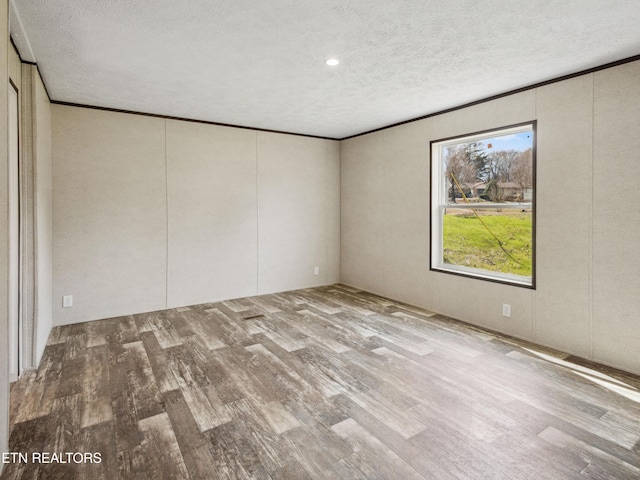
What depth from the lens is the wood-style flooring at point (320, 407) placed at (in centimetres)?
180

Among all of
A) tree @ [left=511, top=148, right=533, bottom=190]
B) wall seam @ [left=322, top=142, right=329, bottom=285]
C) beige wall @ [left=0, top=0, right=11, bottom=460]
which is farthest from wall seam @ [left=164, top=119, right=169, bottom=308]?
tree @ [left=511, top=148, right=533, bottom=190]

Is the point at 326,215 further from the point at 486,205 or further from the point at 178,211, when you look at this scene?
the point at 486,205

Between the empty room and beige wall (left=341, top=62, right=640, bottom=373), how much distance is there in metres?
0.02

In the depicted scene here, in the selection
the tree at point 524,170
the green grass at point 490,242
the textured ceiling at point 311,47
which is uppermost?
the textured ceiling at point 311,47

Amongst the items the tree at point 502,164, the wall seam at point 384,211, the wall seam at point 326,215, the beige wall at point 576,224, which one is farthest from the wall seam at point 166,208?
the tree at point 502,164

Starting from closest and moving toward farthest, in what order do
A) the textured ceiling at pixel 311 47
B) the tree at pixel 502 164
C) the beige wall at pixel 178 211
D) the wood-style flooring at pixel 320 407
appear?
the wood-style flooring at pixel 320 407, the textured ceiling at pixel 311 47, the tree at pixel 502 164, the beige wall at pixel 178 211

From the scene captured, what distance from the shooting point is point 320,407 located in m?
2.33

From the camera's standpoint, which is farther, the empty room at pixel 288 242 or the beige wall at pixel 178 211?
the beige wall at pixel 178 211

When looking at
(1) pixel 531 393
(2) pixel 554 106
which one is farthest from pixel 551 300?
(2) pixel 554 106

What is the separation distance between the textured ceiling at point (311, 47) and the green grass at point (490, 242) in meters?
1.36

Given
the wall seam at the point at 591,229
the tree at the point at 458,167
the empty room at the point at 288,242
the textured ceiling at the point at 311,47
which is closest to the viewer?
the empty room at the point at 288,242

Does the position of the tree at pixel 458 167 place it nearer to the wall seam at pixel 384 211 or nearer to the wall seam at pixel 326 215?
the wall seam at pixel 384 211

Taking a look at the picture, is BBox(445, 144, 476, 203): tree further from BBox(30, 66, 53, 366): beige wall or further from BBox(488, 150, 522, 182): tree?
BBox(30, 66, 53, 366): beige wall

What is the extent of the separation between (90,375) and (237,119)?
337cm
